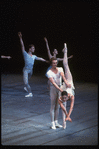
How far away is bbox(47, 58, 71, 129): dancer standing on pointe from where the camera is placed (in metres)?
4.29

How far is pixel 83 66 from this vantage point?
17.3 meters

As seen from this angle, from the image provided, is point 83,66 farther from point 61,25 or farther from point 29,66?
point 29,66

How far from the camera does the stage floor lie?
430 centimetres

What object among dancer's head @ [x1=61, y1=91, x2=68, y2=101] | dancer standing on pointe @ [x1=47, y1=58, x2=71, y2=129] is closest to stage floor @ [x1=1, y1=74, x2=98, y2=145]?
dancer standing on pointe @ [x1=47, y1=58, x2=71, y2=129]

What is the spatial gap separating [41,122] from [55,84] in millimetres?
1463

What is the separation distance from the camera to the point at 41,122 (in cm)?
533

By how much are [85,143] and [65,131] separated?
2.17ft

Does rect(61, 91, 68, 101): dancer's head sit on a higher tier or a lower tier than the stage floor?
higher

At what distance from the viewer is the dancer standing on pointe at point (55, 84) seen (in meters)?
4.29

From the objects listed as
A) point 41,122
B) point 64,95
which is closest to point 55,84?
point 64,95

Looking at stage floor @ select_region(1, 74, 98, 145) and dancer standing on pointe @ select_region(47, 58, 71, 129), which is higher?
dancer standing on pointe @ select_region(47, 58, 71, 129)

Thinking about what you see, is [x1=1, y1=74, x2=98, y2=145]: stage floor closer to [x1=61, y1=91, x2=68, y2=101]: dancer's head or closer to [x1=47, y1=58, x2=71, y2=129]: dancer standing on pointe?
[x1=47, y1=58, x2=71, y2=129]: dancer standing on pointe

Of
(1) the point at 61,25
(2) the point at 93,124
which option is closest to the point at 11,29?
(1) the point at 61,25

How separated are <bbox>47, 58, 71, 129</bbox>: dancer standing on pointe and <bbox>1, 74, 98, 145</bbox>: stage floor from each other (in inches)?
12.9
